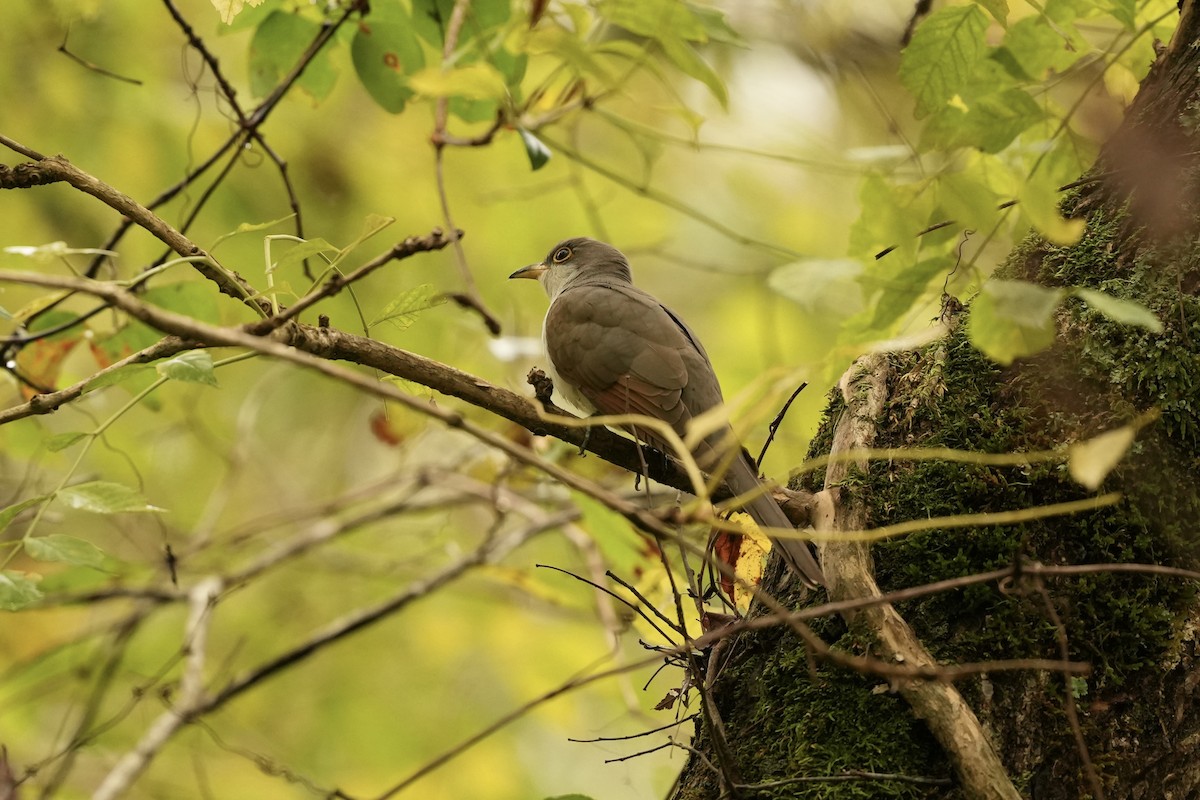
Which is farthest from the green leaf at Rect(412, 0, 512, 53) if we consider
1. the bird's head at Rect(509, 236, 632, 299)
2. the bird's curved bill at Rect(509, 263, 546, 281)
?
the bird's curved bill at Rect(509, 263, 546, 281)

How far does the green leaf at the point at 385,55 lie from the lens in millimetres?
3271

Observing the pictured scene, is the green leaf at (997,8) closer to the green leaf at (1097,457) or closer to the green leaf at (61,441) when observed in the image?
the green leaf at (1097,457)

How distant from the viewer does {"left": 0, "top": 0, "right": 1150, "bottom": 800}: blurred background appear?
Answer: 5.16 metres

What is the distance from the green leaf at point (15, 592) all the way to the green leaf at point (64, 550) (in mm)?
64

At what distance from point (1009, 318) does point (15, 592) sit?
2126 mm

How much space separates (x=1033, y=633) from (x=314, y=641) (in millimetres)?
3723

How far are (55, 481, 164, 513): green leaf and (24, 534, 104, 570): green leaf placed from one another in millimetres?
84

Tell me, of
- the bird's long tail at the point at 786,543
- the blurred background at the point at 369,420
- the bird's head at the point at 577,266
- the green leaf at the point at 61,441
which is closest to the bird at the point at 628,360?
the blurred background at the point at 369,420

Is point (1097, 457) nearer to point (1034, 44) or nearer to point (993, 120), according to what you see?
point (993, 120)

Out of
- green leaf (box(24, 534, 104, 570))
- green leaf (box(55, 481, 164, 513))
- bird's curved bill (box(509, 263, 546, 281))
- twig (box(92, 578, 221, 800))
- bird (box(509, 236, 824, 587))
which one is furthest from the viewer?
bird's curved bill (box(509, 263, 546, 281))

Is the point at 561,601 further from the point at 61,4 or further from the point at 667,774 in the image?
the point at 61,4

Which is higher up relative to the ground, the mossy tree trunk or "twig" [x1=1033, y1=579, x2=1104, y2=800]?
the mossy tree trunk

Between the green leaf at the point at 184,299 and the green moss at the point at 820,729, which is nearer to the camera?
the green moss at the point at 820,729

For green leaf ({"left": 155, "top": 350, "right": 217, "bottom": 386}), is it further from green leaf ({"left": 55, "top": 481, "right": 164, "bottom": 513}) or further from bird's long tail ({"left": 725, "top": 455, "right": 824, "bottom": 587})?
bird's long tail ({"left": 725, "top": 455, "right": 824, "bottom": 587})
